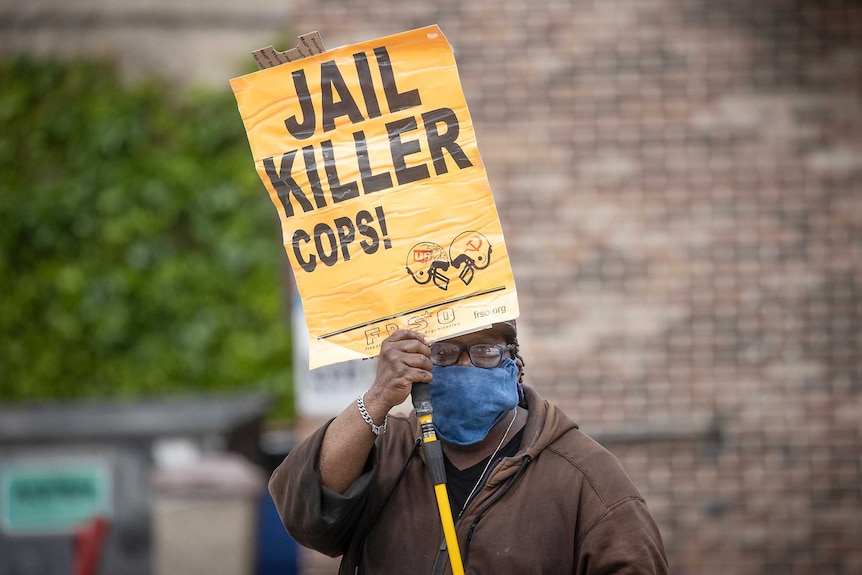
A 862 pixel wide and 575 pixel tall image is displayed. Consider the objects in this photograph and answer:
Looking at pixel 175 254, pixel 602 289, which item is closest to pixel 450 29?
pixel 602 289

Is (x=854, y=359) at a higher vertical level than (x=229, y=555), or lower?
higher

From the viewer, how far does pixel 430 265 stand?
2.90m

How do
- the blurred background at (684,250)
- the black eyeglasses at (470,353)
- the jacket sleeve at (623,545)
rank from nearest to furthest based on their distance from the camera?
the jacket sleeve at (623,545)
the black eyeglasses at (470,353)
the blurred background at (684,250)

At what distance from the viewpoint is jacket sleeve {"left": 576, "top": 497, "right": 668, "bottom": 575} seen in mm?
2697

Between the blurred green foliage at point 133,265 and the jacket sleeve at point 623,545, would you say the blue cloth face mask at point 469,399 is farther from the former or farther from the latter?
the blurred green foliage at point 133,265

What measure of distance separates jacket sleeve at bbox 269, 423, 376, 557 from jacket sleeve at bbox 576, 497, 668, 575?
609 millimetres

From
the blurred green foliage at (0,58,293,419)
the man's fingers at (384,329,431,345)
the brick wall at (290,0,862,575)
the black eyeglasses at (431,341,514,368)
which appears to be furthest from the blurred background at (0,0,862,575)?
the man's fingers at (384,329,431,345)

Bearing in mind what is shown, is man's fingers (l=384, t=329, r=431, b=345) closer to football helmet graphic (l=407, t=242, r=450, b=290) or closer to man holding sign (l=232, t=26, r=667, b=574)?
man holding sign (l=232, t=26, r=667, b=574)

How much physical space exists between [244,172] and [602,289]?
3862 mm

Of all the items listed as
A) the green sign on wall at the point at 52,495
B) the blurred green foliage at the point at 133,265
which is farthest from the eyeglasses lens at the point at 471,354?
the blurred green foliage at the point at 133,265

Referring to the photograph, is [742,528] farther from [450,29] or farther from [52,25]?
[52,25]

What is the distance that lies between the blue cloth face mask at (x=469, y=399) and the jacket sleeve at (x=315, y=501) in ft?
0.73

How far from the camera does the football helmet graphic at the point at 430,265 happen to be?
289 centimetres

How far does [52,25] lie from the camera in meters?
9.45
